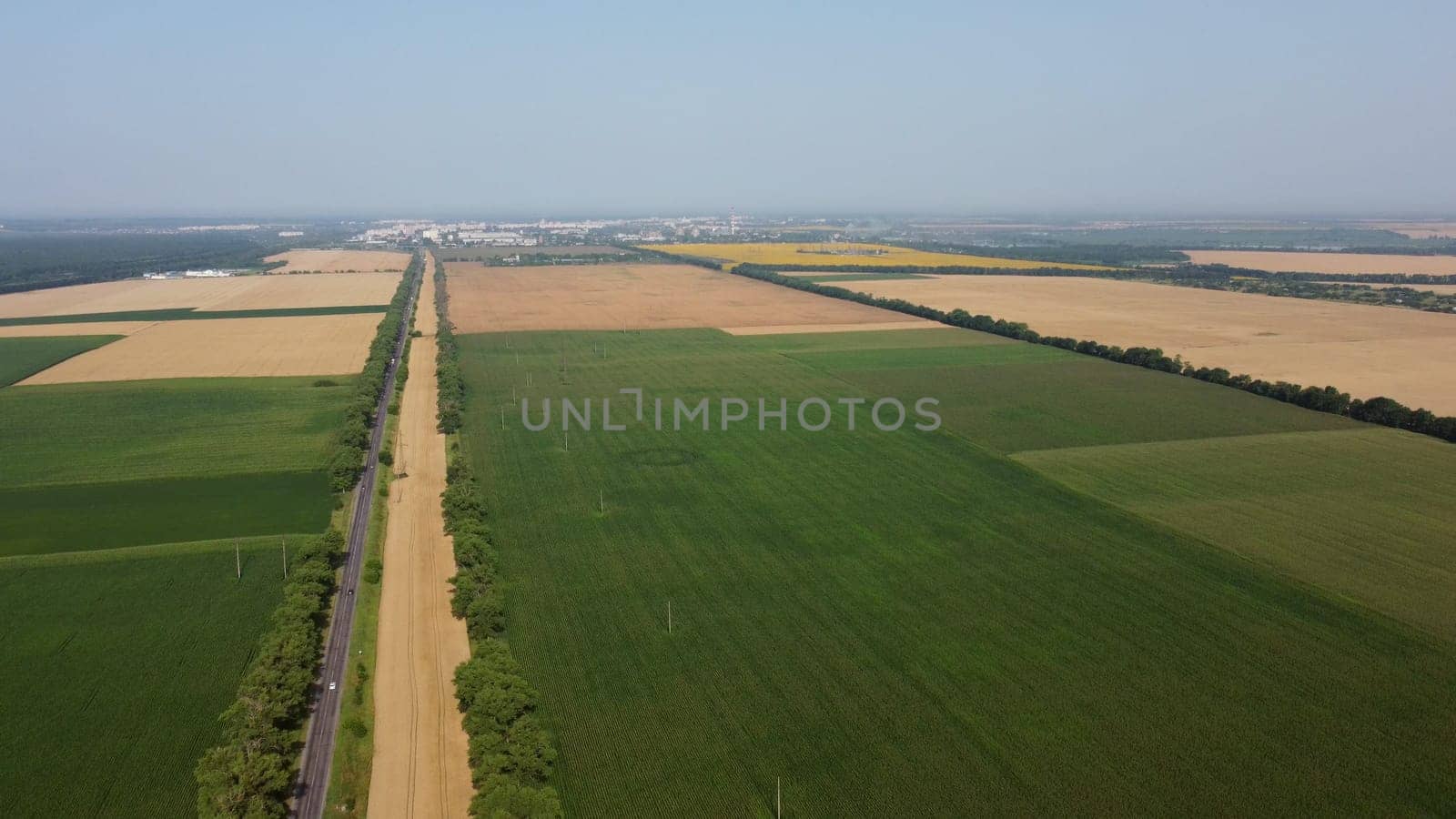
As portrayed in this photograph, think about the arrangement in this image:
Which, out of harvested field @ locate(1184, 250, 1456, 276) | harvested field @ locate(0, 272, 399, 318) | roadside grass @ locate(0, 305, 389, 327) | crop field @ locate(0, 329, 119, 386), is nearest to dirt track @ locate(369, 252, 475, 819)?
crop field @ locate(0, 329, 119, 386)

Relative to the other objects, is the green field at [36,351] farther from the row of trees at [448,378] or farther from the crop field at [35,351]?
the row of trees at [448,378]

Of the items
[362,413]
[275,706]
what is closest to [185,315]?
[362,413]

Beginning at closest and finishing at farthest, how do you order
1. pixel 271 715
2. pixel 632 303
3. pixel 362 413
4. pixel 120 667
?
pixel 271 715, pixel 120 667, pixel 362 413, pixel 632 303

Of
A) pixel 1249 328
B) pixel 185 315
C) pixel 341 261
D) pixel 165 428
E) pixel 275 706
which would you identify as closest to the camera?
pixel 275 706

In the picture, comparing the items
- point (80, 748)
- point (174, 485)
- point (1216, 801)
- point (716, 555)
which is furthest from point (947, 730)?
point (174, 485)

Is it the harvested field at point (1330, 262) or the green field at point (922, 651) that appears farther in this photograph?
the harvested field at point (1330, 262)

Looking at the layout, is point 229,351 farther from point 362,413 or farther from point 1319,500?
point 1319,500

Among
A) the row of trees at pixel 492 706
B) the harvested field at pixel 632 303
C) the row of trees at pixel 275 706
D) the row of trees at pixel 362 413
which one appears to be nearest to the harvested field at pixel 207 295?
the harvested field at pixel 632 303
